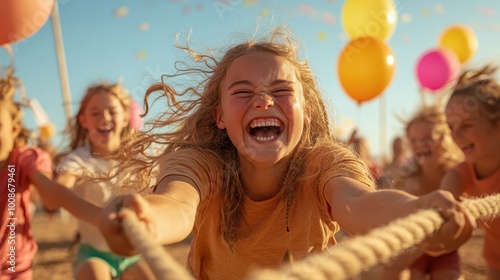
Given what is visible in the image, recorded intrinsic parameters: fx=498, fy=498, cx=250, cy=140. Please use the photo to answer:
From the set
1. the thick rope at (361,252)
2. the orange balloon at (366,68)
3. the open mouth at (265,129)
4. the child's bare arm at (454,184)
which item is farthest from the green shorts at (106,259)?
the orange balloon at (366,68)

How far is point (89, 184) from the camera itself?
3.40 meters

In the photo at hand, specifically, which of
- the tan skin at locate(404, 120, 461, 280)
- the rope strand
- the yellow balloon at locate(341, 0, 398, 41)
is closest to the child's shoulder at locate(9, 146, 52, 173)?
the rope strand

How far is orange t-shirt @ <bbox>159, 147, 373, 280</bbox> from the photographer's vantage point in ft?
6.36

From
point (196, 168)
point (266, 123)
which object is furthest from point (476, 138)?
point (196, 168)

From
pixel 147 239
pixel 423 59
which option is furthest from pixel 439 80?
pixel 147 239

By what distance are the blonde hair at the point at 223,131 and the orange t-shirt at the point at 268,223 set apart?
0.04 m

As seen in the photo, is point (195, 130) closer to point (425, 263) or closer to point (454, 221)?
point (454, 221)

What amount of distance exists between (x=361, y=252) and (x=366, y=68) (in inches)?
177

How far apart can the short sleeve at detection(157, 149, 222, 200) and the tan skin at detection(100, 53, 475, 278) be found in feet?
0.17

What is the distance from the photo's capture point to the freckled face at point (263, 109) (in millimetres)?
1904

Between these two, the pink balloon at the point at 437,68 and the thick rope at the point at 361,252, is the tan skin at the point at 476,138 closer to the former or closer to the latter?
the thick rope at the point at 361,252

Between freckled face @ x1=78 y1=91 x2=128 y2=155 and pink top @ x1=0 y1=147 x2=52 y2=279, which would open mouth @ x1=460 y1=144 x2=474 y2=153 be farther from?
pink top @ x1=0 y1=147 x2=52 y2=279

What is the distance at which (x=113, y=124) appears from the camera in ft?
12.4

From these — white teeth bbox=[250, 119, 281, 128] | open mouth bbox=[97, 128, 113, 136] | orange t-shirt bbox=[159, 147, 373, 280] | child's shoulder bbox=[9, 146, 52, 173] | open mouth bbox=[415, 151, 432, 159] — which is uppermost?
open mouth bbox=[97, 128, 113, 136]
